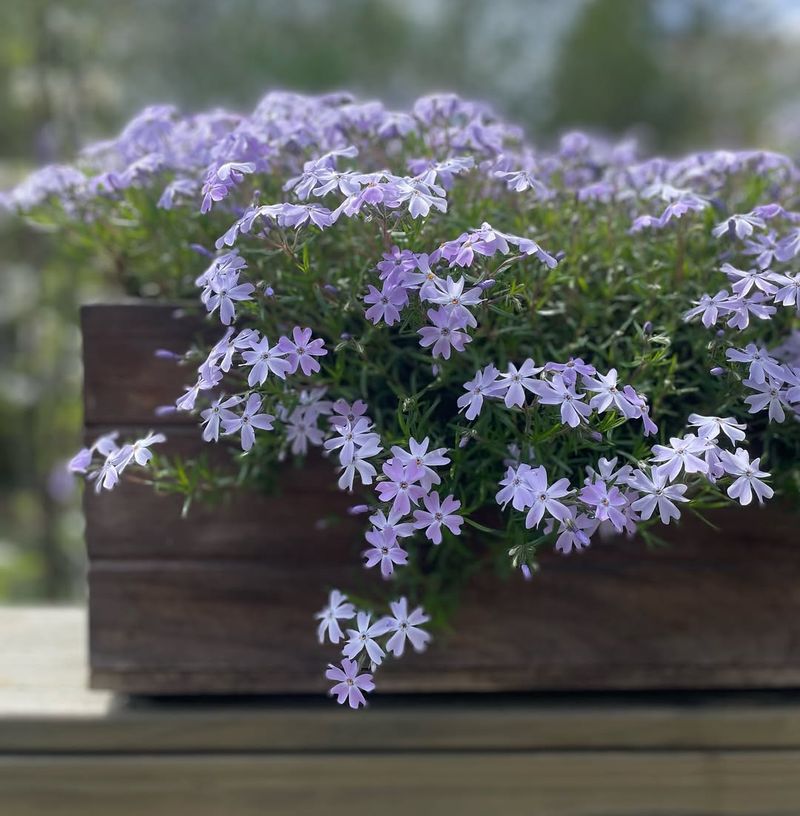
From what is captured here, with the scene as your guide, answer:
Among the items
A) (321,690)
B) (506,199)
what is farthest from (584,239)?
(321,690)

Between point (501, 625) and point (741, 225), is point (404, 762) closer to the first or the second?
point (501, 625)

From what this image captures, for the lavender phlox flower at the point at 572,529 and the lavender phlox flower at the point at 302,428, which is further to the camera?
the lavender phlox flower at the point at 302,428

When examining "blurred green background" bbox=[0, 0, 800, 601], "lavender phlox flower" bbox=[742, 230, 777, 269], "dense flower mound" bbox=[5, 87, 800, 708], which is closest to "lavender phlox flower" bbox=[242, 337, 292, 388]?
"dense flower mound" bbox=[5, 87, 800, 708]

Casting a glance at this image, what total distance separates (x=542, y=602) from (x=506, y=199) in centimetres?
40

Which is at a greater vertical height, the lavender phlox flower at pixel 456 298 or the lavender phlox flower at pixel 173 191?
the lavender phlox flower at pixel 173 191

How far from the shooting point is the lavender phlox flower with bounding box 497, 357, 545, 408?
2.02ft

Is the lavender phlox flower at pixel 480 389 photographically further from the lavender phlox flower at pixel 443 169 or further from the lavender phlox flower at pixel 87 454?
the lavender phlox flower at pixel 87 454

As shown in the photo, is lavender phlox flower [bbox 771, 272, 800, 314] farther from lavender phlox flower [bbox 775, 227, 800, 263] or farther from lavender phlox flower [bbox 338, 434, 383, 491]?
lavender phlox flower [bbox 338, 434, 383, 491]

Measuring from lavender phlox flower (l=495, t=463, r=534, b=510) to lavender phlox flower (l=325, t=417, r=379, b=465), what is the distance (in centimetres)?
10

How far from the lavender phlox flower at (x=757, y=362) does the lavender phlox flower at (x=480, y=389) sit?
182 mm

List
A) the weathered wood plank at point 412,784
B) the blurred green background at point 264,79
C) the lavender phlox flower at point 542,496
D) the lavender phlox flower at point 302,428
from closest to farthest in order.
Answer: the lavender phlox flower at point 542,496, the lavender phlox flower at point 302,428, the weathered wood plank at point 412,784, the blurred green background at point 264,79

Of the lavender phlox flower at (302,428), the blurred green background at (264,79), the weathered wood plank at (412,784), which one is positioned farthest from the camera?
the blurred green background at (264,79)

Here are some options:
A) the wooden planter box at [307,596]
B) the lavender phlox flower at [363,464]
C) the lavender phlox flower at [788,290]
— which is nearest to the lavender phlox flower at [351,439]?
the lavender phlox flower at [363,464]

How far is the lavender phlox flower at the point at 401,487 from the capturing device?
598 mm
